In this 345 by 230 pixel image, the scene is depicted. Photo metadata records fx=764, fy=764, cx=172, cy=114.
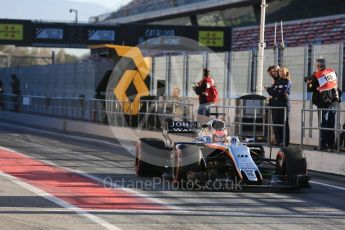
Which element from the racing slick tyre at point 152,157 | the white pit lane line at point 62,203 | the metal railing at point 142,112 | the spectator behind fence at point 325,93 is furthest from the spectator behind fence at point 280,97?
the white pit lane line at point 62,203

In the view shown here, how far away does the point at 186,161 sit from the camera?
11555 mm

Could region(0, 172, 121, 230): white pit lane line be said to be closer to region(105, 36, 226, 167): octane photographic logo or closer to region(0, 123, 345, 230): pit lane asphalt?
region(0, 123, 345, 230): pit lane asphalt

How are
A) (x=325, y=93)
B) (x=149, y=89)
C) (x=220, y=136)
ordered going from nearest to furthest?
1. (x=220, y=136)
2. (x=325, y=93)
3. (x=149, y=89)

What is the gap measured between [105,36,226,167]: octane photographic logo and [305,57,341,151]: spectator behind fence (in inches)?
261

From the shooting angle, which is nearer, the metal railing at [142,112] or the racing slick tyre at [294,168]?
the racing slick tyre at [294,168]

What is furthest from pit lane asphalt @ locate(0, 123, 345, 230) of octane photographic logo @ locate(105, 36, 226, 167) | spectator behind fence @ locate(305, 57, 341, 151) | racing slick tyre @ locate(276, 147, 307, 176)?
octane photographic logo @ locate(105, 36, 226, 167)

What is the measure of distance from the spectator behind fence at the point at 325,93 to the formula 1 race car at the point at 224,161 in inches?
125

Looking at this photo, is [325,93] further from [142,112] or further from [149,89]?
[149,89]

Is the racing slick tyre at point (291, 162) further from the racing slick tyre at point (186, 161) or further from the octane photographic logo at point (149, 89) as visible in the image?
the octane photographic logo at point (149, 89)

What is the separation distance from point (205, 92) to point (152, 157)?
7.65 m

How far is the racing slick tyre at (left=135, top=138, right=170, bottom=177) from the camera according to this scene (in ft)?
42.7

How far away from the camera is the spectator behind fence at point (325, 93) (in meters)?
15.5

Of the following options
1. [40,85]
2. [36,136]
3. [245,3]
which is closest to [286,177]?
[36,136]

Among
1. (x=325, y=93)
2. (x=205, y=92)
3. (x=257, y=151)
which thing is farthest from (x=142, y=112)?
(x=257, y=151)
